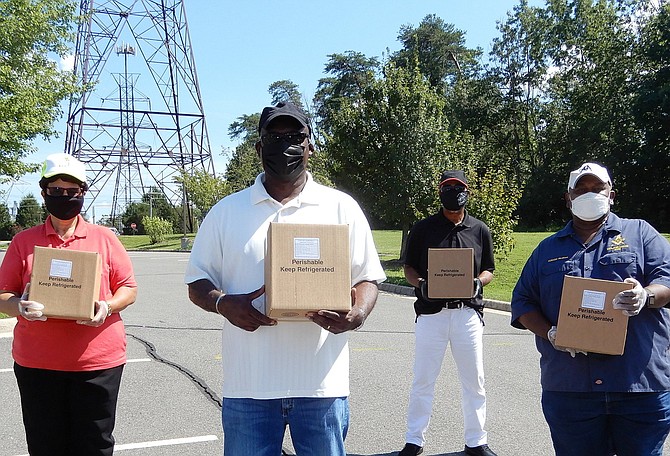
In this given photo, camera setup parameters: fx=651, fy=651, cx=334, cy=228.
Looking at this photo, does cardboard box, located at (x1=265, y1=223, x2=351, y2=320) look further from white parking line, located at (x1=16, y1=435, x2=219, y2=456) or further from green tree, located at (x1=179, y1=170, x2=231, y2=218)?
green tree, located at (x1=179, y1=170, x2=231, y2=218)

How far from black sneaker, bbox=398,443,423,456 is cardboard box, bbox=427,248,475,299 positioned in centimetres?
115

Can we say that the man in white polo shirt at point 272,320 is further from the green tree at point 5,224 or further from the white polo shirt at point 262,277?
the green tree at point 5,224

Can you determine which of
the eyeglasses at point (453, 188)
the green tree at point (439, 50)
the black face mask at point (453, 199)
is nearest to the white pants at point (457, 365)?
the black face mask at point (453, 199)

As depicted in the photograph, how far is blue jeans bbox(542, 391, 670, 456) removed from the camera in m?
3.22

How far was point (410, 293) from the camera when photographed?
16125mm

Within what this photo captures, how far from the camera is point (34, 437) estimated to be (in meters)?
3.63

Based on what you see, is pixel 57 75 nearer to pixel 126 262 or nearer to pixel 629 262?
pixel 126 262

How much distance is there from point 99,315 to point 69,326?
0.70 ft

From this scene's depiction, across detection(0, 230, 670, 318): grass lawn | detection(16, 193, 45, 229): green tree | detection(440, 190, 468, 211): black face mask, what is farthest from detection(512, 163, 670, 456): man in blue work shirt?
detection(16, 193, 45, 229): green tree

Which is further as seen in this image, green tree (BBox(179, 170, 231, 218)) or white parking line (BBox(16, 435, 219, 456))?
green tree (BBox(179, 170, 231, 218))

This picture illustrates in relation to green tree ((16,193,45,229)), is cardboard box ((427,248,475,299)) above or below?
below

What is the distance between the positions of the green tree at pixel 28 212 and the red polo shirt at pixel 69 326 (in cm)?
5258

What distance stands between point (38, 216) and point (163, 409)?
173 ft

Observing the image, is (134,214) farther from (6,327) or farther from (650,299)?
(650,299)
